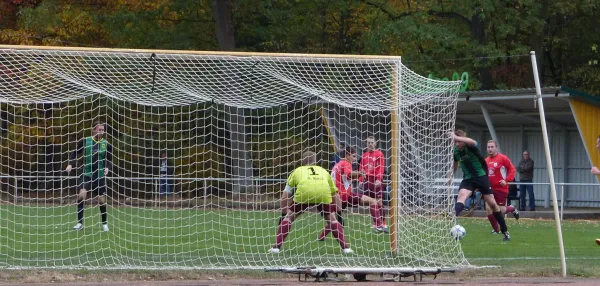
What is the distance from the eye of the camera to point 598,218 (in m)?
27.2

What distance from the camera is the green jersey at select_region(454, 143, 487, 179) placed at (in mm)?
17641

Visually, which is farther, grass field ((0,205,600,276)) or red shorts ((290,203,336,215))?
red shorts ((290,203,336,215))

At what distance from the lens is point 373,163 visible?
59.1ft

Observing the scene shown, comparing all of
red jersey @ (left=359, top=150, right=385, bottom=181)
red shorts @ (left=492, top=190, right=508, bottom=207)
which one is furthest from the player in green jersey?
red shorts @ (left=492, top=190, right=508, bottom=207)

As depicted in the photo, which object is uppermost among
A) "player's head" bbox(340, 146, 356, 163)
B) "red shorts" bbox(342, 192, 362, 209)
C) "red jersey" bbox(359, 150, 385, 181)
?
"player's head" bbox(340, 146, 356, 163)

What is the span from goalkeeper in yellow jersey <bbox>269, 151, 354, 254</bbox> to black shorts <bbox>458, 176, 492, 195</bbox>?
342 cm

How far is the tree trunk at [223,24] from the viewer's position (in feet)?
116

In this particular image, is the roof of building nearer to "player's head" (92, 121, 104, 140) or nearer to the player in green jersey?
the player in green jersey

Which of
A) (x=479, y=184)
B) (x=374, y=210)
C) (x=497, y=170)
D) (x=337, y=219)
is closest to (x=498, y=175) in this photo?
(x=497, y=170)

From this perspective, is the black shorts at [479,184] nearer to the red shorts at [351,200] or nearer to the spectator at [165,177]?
the red shorts at [351,200]

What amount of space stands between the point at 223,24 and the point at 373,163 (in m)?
18.1

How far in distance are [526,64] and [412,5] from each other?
4.33m

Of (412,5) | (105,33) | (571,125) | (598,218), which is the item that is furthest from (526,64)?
Answer: (105,33)

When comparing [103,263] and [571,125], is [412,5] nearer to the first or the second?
[571,125]
